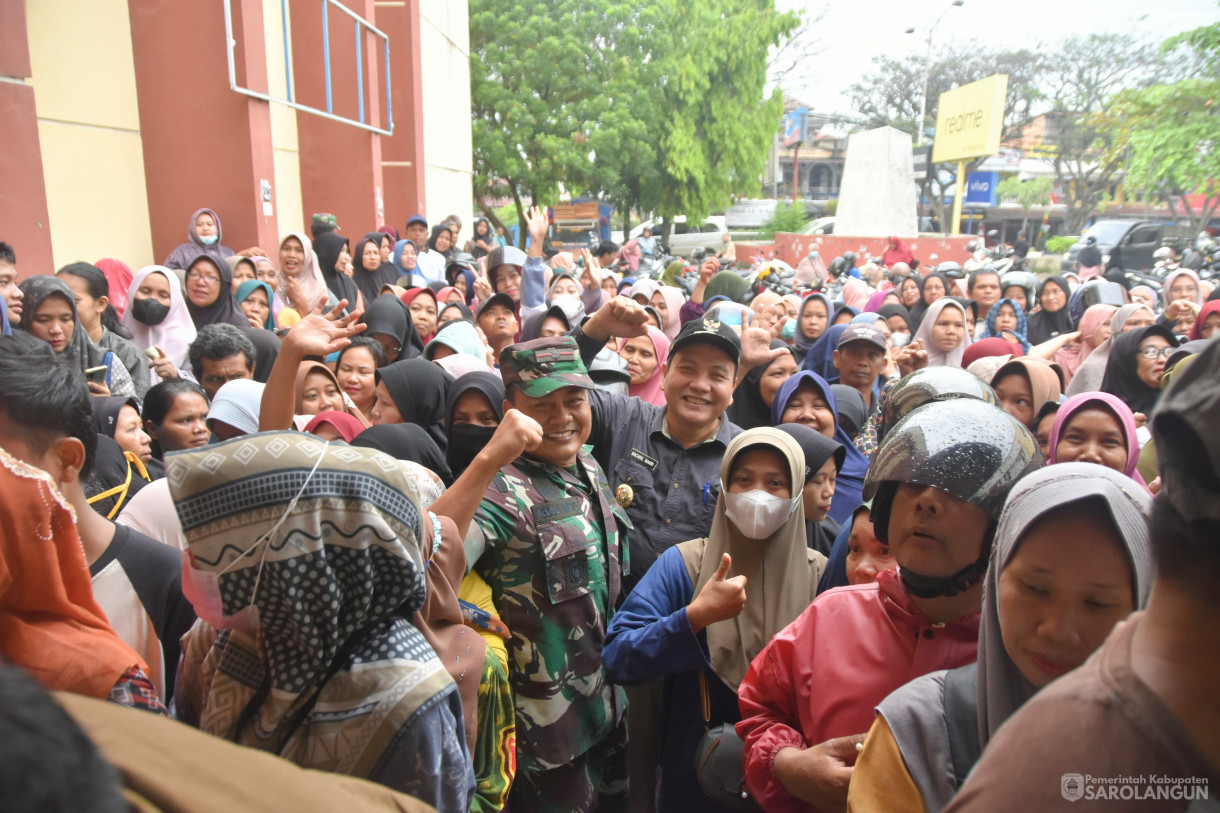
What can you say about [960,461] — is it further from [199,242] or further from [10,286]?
[199,242]

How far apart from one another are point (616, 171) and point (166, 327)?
20.0m

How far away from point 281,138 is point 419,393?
757 cm

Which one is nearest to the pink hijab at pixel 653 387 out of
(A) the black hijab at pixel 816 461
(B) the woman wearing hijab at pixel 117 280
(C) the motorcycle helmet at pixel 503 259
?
(A) the black hijab at pixel 816 461

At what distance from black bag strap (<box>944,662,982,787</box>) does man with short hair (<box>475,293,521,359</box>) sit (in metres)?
4.16

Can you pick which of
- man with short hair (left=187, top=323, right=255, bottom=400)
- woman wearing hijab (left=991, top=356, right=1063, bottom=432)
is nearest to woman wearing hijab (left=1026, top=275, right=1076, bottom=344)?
woman wearing hijab (left=991, top=356, right=1063, bottom=432)

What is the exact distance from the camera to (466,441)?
297 cm

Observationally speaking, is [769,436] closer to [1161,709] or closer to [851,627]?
[851,627]

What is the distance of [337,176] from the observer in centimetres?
1011

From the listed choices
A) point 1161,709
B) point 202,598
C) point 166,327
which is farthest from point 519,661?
point 166,327

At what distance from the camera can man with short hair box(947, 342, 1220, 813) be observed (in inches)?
25.8

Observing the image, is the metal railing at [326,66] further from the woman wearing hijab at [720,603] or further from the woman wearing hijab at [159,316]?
the woman wearing hijab at [720,603]

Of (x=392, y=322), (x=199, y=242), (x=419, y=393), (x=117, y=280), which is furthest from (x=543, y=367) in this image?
(x=199, y=242)

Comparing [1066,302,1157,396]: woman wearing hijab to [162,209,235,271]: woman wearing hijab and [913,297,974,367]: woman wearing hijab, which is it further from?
[162,209,235,271]: woman wearing hijab

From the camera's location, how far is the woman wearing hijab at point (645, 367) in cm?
429
